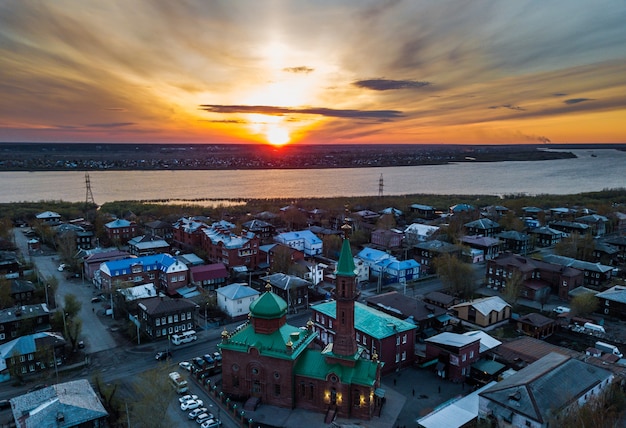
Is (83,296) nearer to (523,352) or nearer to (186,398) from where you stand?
(186,398)

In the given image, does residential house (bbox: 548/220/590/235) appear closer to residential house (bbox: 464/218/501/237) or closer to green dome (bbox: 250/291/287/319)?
residential house (bbox: 464/218/501/237)

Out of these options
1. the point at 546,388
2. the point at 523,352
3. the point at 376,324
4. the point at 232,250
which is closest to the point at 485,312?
the point at 523,352

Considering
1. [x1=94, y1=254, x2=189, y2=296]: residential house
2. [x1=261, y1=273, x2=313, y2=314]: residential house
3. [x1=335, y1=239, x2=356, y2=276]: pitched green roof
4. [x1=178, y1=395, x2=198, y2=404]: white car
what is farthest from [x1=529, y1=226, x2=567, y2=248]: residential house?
[x1=178, y1=395, x2=198, y2=404]: white car

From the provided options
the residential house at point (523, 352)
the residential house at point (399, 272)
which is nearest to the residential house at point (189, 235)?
the residential house at point (399, 272)

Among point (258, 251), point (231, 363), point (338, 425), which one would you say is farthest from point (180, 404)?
point (258, 251)

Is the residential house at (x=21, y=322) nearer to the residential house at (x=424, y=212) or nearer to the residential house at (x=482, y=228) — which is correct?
the residential house at (x=482, y=228)

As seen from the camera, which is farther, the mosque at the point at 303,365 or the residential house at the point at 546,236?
the residential house at the point at 546,236
